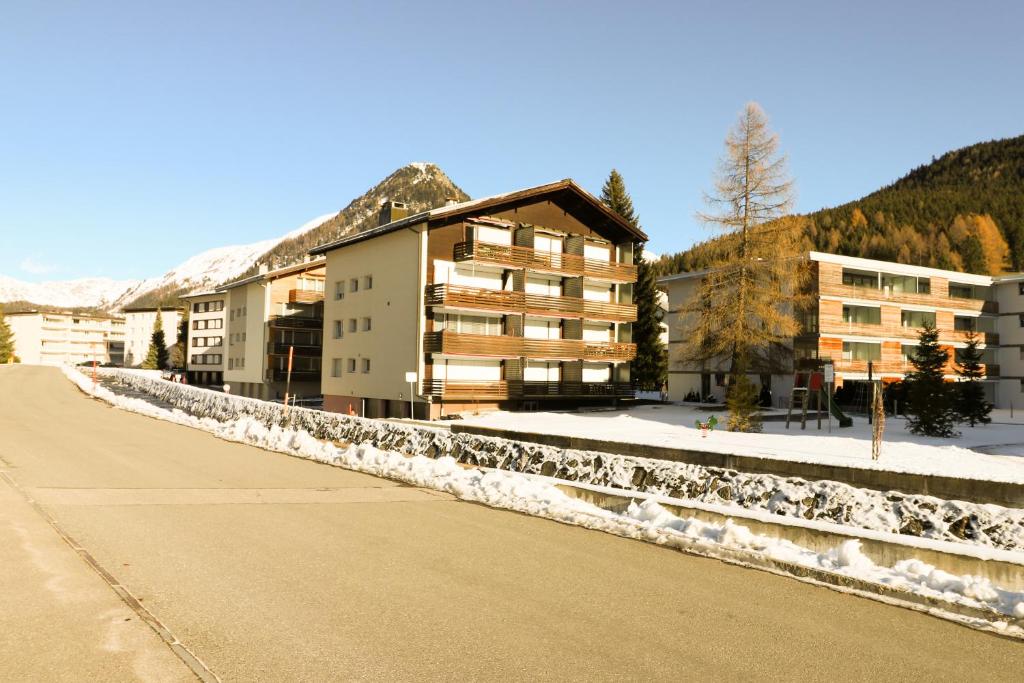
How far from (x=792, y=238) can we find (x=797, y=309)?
11427 millimetres

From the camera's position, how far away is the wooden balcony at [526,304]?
4141cm

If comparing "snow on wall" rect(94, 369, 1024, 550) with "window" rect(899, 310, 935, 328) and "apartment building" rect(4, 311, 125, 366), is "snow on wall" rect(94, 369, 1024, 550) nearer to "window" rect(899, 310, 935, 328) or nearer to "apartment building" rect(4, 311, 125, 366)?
"window" rect(899, 310, 935, 328)

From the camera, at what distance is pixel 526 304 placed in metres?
44.2

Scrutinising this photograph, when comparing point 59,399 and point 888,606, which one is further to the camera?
point 59,399

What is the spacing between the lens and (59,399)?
4778 centimetres

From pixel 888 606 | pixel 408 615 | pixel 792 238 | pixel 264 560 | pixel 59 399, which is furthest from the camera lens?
pixel 59 399

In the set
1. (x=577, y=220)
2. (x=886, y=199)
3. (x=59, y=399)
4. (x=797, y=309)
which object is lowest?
(x=59, y=399)

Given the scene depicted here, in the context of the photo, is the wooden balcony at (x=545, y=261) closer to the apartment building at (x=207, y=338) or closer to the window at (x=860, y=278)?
the window at (x=860, y=278)

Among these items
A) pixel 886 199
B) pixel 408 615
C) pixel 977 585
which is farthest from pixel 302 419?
pixel 886 199

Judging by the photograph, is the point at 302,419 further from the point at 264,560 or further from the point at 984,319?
the point at 984,319

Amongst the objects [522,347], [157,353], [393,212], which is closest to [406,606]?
[522,347]

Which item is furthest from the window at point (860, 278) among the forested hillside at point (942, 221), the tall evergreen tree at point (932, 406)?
the forested hillside at point (942, 221)

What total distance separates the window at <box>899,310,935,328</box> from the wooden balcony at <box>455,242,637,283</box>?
76.1 ft

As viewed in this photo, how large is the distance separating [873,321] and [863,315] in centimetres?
104
